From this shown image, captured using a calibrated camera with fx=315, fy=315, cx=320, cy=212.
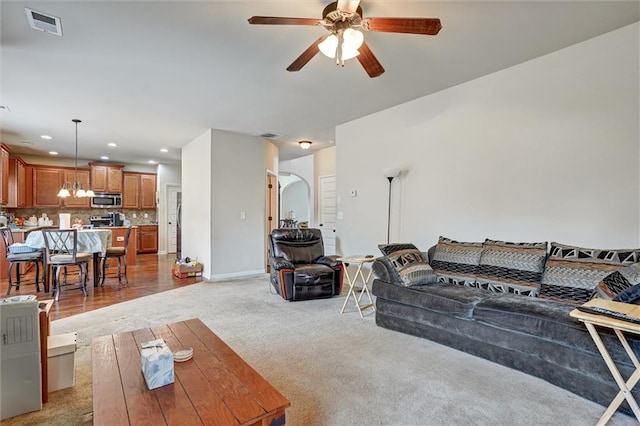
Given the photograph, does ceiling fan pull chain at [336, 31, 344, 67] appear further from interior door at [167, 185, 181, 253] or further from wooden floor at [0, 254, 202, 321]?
interior door at [167, 185, 181, 253]

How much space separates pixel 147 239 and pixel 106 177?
196 centimetres

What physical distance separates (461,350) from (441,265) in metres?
0.94

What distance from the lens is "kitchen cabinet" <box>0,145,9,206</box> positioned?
5.80m

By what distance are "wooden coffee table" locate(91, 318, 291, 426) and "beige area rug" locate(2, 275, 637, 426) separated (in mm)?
484

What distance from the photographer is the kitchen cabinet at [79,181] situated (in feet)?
26.3

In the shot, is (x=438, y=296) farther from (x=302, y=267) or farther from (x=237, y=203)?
(x=237, y=203)

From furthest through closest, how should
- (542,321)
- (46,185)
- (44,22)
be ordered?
(46,185)
(44,22)
(542,321)

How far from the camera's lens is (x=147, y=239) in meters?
8.91

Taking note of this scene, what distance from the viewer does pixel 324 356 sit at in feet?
8.56

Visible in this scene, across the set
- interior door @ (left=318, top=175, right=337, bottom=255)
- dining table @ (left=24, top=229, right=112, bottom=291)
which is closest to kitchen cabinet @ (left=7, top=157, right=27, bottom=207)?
dining table @ (left=24, top=229, right=112, bottom=291)

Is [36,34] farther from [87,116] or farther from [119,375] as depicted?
[119,375]

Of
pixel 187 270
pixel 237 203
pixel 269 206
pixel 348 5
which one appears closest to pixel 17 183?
pixel 187 270

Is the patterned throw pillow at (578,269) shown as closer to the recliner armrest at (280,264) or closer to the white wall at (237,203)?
the recliner armrest at (280,264)

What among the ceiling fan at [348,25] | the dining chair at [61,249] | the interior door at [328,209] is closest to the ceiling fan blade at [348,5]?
the ceiling fan at [348,25]
